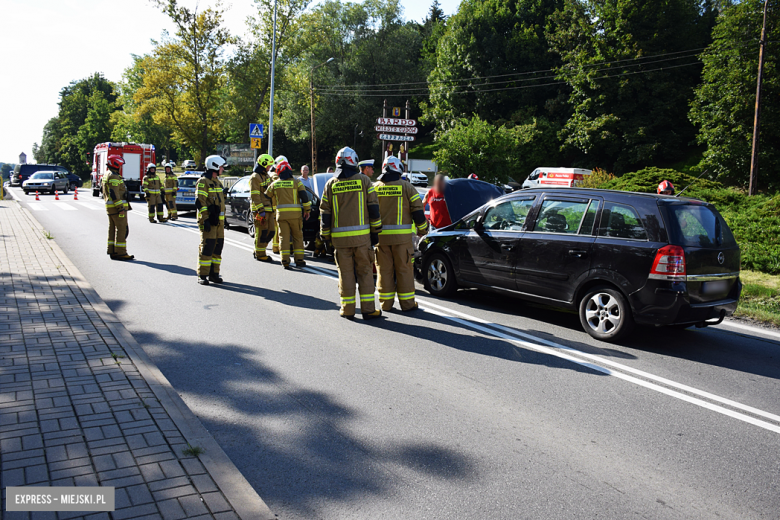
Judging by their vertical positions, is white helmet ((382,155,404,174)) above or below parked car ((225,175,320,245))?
above

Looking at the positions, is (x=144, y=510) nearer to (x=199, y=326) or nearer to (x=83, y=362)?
(x=83, y=362)

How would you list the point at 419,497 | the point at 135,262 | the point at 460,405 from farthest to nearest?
1. the point at 135,262
2. the point at 460,405
3. the point at 419,497

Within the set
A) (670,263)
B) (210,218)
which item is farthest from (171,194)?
(670,263)

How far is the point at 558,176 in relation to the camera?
35469 mm

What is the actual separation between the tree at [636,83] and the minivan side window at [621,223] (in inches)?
1469

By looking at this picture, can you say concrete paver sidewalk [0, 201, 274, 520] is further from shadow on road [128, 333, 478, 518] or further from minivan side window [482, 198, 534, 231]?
minivan side window [482, 198, 534, 231]

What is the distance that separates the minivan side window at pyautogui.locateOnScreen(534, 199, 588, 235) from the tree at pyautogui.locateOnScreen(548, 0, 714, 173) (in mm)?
36891

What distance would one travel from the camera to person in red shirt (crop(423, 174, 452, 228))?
1058 centimetres

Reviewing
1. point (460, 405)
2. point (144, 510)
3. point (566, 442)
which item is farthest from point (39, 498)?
point (566, 442)

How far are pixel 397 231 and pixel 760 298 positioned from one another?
19.3ft

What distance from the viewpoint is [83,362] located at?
16.2 feet

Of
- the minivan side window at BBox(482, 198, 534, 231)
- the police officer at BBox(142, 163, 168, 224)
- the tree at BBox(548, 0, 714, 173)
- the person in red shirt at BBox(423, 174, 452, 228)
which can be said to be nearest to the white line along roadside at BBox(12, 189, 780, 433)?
the minivan side window at BBox(482, 198, 534, 231)

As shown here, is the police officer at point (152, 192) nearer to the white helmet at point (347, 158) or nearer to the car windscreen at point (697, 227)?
the white helmet at point (347, 158)

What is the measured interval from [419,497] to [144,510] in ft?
4.78
